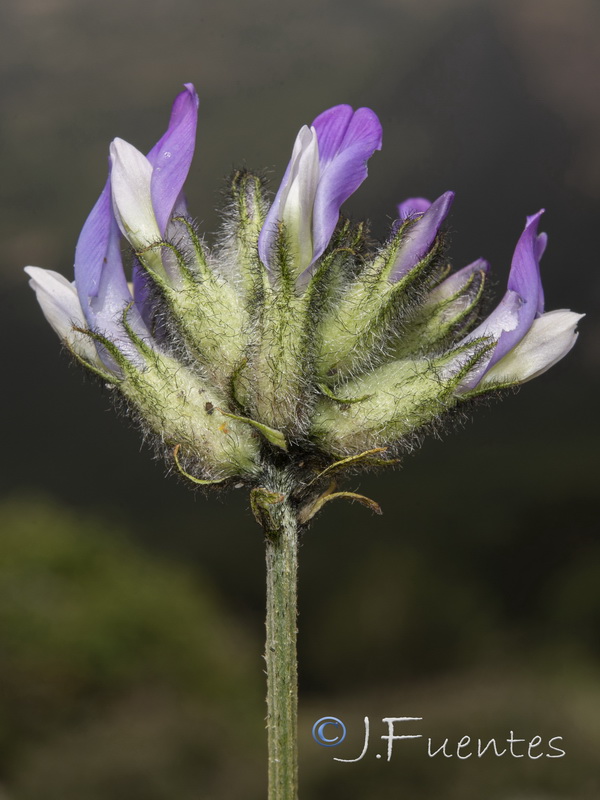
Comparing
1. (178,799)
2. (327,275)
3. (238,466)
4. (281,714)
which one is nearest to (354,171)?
(327,275)

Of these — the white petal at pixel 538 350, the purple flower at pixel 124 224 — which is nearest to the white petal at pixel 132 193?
the purple flower at pixel 124 224

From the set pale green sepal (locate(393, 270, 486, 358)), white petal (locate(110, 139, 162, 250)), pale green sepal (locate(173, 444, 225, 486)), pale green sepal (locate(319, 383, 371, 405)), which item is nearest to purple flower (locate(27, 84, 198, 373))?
white petal (locate(110, 139, 162, 250))

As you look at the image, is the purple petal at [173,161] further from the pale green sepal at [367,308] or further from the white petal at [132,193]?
the pale green sepal at [367,308]

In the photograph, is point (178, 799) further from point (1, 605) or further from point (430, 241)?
point (430, 241)

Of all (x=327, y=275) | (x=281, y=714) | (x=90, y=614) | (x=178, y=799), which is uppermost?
(x=90, y=614)

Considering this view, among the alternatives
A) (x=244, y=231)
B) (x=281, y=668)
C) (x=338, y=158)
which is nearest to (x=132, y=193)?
(x=244, y=231)

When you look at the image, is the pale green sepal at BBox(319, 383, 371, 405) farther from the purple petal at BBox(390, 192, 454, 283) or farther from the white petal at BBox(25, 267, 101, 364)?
the white petal at BBox(25, 267, 101, 364)
